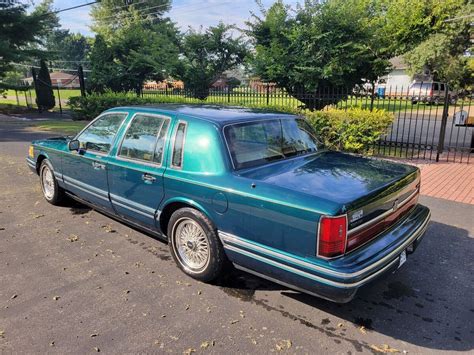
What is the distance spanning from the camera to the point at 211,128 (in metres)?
3.43

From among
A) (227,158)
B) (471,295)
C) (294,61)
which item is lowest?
(471,295)

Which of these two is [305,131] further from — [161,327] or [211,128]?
[161,327]

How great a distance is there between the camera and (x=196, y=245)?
11.5ft

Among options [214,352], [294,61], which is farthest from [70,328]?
[294,61]

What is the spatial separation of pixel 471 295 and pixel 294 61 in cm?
898

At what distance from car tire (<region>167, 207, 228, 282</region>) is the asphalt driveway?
0.46 ft

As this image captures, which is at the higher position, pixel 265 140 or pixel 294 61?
pixel 294 61

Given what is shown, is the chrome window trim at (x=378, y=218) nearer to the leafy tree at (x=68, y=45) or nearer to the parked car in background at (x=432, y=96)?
the parked car in background at (x=432, y=96)

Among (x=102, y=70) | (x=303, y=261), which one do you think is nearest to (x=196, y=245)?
(x=303, y=261)

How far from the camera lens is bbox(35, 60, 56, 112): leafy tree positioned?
21578mm

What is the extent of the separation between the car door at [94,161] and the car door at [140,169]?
201mm

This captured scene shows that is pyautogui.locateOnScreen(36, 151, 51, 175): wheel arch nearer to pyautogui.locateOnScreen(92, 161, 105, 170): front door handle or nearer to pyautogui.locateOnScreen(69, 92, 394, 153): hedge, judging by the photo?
pyautogui.locateOnScreen(92, 161, 105, 170): front door handle

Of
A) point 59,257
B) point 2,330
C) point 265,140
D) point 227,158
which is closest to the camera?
point 2,330

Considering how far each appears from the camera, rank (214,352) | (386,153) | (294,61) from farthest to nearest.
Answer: (294,61) < (386,153) < (214,352)
